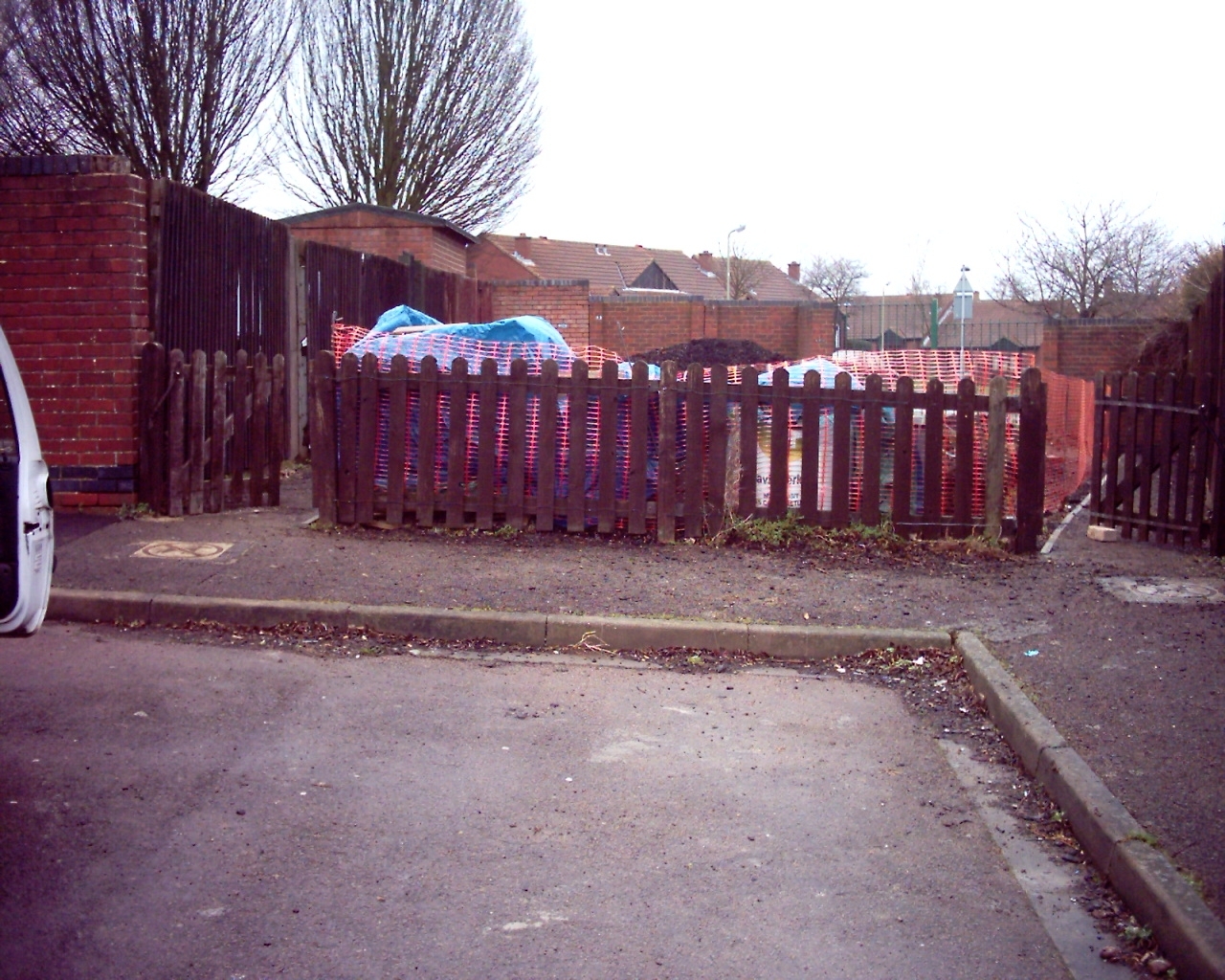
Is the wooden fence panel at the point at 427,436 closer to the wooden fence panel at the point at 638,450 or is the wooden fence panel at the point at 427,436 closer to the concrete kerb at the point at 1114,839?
the wooden fence panel at the point at 638,450

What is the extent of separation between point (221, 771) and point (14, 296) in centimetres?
619

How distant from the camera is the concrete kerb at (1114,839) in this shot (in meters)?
3.30

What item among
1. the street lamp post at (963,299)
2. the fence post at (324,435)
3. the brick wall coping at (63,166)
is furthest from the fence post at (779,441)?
the street lamp post at (963,299)

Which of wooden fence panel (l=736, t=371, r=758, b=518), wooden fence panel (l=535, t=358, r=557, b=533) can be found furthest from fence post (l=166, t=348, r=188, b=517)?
wooden fence panel (l=736, t=371, r=758, b=518)

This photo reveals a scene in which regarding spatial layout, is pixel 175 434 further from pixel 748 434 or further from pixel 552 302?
pixel 552 302

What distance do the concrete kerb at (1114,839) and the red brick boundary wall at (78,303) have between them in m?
6.86

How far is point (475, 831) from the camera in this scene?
4.25m

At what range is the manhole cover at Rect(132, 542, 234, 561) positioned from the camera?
26.5 ft

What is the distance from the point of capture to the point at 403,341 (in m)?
10.2

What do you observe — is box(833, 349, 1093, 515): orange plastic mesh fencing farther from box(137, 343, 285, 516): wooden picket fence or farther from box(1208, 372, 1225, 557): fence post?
box(137, 343, 285, 516): wooden picket fence

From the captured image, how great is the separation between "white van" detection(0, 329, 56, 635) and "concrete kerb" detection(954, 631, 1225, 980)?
3.97m

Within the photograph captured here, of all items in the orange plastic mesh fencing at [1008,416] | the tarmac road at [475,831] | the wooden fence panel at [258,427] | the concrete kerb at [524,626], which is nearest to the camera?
the tarmac road at [475,831]

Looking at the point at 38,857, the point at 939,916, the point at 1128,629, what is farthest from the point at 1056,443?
the point at 38,857

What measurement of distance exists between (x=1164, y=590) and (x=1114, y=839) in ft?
15.3
